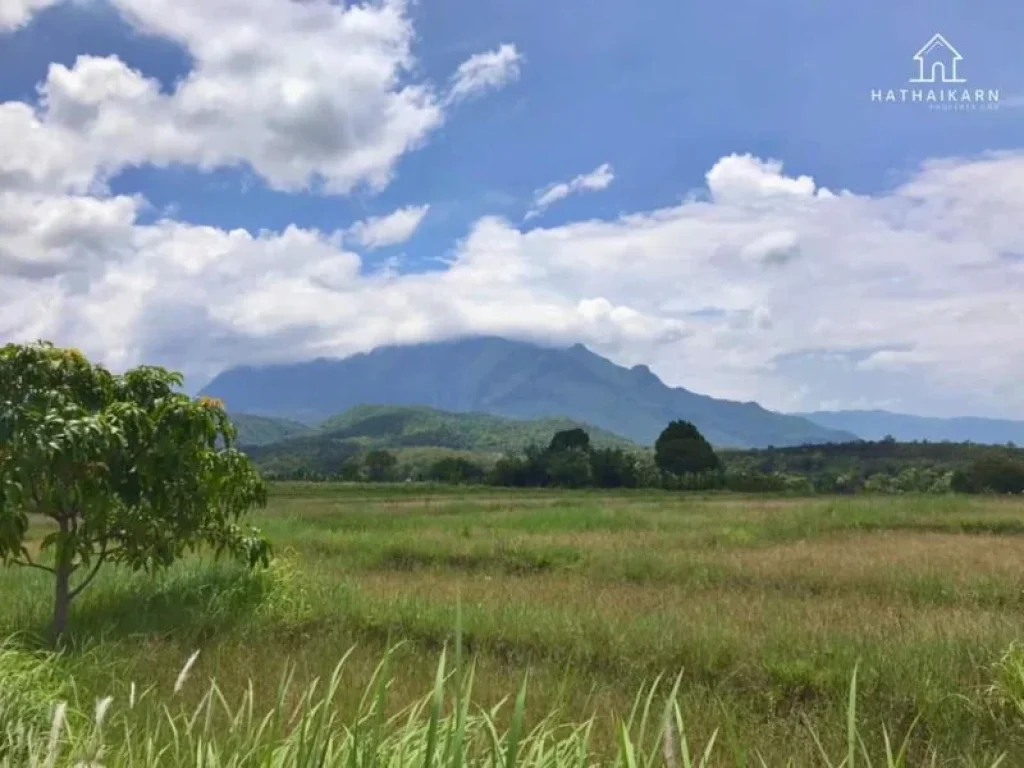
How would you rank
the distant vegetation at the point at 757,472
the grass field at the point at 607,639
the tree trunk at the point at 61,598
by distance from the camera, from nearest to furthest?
the grass field at the point at 607,639
the tree trunk at the point at 61,598
the distant vegetation at the point at 757,472

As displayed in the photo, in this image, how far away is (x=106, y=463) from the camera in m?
7.13

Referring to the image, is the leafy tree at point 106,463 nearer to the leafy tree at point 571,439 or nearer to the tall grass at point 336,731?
the tall grass at point 336,731

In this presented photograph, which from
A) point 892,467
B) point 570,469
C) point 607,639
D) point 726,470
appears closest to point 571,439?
point 726,470

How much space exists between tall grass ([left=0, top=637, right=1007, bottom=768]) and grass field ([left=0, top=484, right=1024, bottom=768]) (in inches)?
3.0

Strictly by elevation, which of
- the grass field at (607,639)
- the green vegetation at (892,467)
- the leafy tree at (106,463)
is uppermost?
the leafy tree at (106,463)

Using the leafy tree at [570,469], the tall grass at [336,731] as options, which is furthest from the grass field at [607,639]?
the leafy tree at [570,469]

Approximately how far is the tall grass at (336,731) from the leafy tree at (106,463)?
112 centimetres

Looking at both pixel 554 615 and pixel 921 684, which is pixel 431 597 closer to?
pixel 554 615

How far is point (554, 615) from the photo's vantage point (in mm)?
9203

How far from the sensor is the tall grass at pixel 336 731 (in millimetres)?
2004

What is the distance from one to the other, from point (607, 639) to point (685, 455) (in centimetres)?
7605

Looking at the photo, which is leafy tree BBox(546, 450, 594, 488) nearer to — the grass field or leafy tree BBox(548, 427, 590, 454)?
leafy tree BBox(548, 427, 590, 454)

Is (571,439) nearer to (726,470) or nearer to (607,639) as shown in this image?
(726,470)

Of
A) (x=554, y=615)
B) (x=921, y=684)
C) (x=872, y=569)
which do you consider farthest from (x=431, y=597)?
(x=872, y=569)
